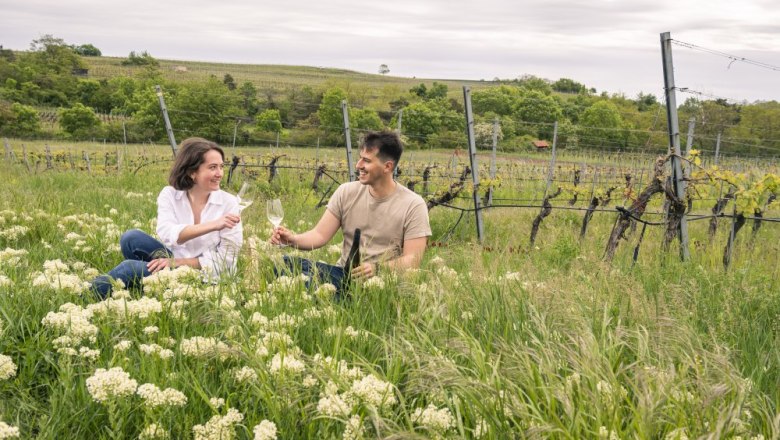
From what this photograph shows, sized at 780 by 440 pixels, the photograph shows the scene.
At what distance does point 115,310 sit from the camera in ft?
10.3

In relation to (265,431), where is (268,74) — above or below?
above

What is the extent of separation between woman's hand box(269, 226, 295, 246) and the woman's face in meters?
0.69

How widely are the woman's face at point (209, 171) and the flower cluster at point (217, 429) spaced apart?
2.93 m

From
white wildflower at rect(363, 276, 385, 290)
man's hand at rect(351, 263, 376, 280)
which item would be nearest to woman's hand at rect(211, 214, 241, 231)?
man's hand at rect(351, 263, 376, 280)

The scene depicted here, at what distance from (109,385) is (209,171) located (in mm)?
2794

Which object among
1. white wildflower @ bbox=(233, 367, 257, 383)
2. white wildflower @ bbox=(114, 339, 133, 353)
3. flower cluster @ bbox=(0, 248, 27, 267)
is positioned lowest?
white wildflower @ bbox=(233, 367, 257, 383)

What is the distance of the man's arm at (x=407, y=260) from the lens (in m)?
4.16

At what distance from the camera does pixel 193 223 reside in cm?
501

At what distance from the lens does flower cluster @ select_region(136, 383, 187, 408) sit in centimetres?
230

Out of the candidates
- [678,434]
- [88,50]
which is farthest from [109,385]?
[88,50]

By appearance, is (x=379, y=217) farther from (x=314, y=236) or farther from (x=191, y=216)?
(x=191, y=216)

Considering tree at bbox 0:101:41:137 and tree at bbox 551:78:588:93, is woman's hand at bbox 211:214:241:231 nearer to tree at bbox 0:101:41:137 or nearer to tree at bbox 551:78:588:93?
tree at bbox 0:101:41:137

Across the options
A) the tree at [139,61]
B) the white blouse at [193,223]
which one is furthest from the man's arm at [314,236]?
the tree at [139,61]

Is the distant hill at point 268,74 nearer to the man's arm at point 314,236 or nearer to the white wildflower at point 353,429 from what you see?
the man's arm at point 314,236
